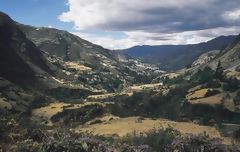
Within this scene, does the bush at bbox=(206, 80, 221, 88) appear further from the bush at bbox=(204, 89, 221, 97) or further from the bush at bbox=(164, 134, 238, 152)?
the bush at bbox=(164, 134, 238, 152)

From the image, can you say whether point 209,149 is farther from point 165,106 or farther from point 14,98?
point 14,98

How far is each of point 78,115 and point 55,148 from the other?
136 metres

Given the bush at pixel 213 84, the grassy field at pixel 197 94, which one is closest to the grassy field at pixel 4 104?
the grassy field at pixel 197 94

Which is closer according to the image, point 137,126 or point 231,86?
point 137,126

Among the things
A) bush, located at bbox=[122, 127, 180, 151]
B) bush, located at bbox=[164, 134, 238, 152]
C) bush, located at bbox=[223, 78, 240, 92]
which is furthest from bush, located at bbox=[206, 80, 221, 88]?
bush, located at bbox=[164, 134, 238, 152]

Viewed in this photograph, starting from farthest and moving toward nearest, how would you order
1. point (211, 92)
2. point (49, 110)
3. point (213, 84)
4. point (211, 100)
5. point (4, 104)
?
point (213, 84) → point (49, 110) → point (211, 92) → point (4, 104) → point (211, 100)

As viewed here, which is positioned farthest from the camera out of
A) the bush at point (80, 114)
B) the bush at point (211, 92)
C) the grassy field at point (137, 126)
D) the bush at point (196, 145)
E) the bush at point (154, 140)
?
the bush at point (211, 92)

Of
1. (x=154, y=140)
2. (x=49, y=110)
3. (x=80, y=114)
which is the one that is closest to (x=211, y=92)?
(x=80, y=114)

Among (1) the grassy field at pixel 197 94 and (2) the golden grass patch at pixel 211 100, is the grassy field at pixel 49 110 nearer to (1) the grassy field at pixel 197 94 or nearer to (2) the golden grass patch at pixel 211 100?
(1) the grassy field at pixel 197 94

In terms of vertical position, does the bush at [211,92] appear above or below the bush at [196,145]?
below

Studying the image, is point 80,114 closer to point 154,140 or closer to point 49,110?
point 49,110

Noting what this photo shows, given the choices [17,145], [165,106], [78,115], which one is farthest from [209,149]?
[165,106]

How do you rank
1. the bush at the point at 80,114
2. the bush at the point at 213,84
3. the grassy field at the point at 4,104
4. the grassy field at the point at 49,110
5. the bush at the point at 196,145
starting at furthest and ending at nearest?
1. the bush at the point at 213,84
2. the grassy field at the point at 49,110
3. the grassy field at the point at 4,104
4. the bush at the point at 80,114
5. the bush at the point at 196,145

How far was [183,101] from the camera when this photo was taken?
520 feet
